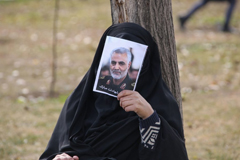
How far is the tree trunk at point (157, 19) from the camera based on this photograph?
8.26ft

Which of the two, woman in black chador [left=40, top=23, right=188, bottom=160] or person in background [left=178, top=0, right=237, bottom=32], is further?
person in background [left=178, top=0, right=237, bottom=32]

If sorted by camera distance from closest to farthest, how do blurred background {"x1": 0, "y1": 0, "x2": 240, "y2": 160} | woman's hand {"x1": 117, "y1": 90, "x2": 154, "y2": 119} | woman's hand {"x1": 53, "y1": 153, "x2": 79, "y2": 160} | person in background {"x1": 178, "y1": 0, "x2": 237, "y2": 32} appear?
woman's hand {"x1": 117, "y1": 90, "x2": 154, "y2": 119}, woman's hand {"x1": 53, "y1": 153, "x2": 79, "y2": 160}, blurred background {"x1": 0, "y1": 0, "x2": 240, "y2": 160}, person in background {"x1": 178, "y1": 0, "x2": 237, "y2": 32}

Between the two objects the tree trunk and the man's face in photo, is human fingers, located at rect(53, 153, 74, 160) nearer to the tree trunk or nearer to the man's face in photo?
the man's face in photo

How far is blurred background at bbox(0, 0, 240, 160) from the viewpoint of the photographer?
13.9ft

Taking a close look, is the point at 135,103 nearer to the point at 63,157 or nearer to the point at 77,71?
the point at 63,157

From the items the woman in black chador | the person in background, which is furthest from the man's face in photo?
the person in background

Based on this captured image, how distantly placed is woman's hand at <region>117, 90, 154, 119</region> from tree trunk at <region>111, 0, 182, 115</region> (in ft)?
2.21

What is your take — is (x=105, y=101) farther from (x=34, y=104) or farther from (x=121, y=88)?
(x=34, y=104)

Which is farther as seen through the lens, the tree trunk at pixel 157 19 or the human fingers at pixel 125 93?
the tree trunk at pixel 157 19

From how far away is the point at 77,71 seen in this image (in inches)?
282

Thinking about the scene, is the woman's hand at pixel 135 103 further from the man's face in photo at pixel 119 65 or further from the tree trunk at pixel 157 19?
the tree trunk at pixel 157 19

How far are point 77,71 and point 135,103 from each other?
5320 millimetres

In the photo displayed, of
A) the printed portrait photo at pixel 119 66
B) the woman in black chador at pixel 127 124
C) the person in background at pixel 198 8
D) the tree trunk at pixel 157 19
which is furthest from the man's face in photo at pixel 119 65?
the person in background at pixel 198 8

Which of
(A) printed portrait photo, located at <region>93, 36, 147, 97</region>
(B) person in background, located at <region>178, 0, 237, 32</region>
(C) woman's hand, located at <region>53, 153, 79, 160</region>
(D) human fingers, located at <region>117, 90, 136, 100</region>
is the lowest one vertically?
(C) woman's hand, located at <region>53, 153, 79, 160</region>
